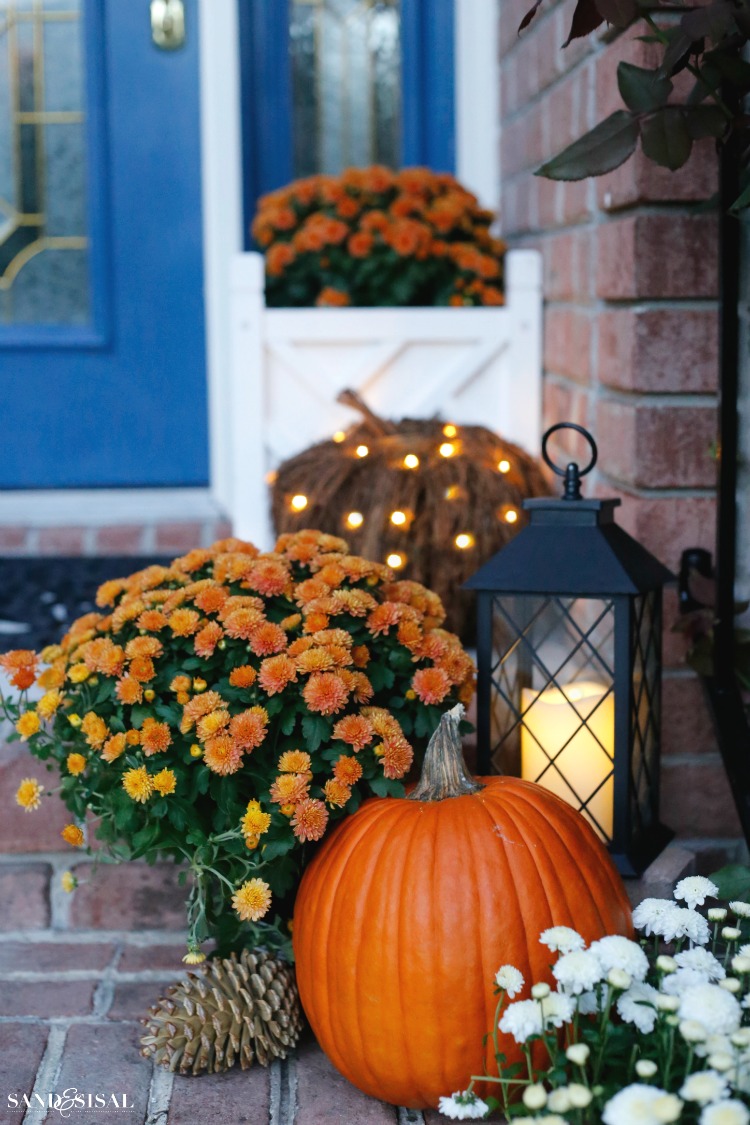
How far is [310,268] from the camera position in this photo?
7.54 ft

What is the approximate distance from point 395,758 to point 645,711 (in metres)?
0.34

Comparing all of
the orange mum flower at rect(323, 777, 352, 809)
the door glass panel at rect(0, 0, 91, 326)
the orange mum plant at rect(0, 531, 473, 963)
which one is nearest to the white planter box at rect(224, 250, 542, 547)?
the door glass panel at rect(0, 0, 91, 326)

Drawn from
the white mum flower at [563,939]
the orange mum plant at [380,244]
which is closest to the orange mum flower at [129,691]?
the white mum flower at [563,939]

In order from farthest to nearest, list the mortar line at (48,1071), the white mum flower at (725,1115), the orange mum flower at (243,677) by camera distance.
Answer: the orange mum flower at (243,677) → the mortar line at (48,1071) → the white mum flower at (725,1115)

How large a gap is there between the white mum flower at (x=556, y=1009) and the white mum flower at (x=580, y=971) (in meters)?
0.01

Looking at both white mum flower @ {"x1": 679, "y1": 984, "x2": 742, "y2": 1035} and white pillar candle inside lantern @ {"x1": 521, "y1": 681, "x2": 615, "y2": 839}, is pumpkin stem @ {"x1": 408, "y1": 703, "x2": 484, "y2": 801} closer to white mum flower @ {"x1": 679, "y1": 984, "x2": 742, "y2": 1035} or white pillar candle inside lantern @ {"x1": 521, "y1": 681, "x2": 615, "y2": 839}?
white pillar candle inside lantern @ {"x1": 521, "y1": 681, "x2": 615, "y2": 839}

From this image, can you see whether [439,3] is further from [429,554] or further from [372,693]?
[372,693]

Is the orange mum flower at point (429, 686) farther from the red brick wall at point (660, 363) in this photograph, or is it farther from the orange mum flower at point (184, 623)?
the red brick wall at point (660, 363)

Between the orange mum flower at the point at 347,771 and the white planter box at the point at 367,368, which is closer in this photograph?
the orange mum flower at the point at 347,771

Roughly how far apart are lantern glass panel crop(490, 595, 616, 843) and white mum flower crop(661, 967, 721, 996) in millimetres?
303

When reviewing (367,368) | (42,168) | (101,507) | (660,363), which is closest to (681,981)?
(660,363)

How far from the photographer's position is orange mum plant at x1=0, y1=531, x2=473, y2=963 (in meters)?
1.24

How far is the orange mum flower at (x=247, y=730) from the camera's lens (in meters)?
1.22

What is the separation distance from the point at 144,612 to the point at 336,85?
1.77 meters
